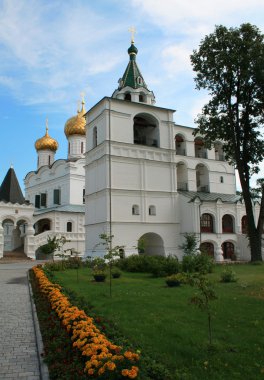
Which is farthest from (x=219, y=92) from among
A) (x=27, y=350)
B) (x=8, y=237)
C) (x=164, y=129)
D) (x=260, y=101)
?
(x=8, y=237)

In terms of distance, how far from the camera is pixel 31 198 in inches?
1938

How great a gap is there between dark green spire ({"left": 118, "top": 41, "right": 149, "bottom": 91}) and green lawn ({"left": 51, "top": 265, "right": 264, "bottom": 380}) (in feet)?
75.5

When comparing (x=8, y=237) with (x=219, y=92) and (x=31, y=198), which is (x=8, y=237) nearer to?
(x=31, y=198)

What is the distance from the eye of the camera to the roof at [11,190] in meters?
36.3

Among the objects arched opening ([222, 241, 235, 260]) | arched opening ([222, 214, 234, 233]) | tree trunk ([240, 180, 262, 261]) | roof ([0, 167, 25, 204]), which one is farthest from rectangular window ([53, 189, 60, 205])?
tree trunk ([240, 180, 262, 261])

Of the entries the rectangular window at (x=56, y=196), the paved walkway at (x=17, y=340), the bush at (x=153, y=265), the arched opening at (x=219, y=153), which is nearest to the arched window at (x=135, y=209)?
the bush at (x=153, y=265)

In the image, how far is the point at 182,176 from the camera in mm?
33750

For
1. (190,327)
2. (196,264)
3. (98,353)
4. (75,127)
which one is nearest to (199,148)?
(75,127)

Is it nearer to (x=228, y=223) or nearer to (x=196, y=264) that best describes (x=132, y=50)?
(x=228, y=223)

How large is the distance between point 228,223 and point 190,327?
2548 cm

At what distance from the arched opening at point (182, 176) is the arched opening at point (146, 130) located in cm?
385

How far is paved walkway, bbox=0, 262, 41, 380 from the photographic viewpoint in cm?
582

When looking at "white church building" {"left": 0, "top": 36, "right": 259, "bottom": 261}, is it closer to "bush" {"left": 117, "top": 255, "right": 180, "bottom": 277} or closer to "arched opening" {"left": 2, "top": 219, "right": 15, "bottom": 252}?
"arched opening" {"left": 2, "top": 219, "right": 15, "bottom": 252}

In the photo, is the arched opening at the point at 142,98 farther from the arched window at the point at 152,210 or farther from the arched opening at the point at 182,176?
the arched window at the point at 152,210
